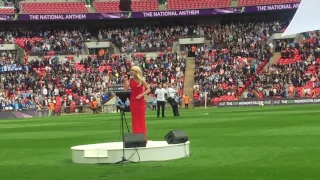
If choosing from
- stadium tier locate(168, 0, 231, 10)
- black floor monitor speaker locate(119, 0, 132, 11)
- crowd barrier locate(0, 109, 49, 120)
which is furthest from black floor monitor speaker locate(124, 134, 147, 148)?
black floor monitor speaker locate(119, 0, 132, 11)

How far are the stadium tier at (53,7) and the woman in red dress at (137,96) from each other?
196 feet

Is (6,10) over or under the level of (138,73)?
over

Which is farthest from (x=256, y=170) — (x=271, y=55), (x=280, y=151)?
(x=271, y=55)

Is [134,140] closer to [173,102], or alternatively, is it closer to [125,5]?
[173,102]

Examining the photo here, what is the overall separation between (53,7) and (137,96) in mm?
61251

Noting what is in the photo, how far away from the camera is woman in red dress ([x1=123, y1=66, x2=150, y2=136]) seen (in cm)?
1352

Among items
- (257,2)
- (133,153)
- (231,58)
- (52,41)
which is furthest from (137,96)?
(257,2)

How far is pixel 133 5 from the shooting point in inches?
2896

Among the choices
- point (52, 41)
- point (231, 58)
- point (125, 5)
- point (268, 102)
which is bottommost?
point (268, 102)

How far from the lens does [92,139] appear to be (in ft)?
65.0

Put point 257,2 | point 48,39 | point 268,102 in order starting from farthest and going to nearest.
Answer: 1. point 257,2
2. point 48,39
3. point 268,102

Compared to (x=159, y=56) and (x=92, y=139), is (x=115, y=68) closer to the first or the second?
(x=159, y=56)

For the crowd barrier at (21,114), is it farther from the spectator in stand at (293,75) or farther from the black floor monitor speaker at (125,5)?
the black floor monitor speaker at (125,5)

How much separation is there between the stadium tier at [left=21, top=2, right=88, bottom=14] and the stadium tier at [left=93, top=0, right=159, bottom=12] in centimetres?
173
